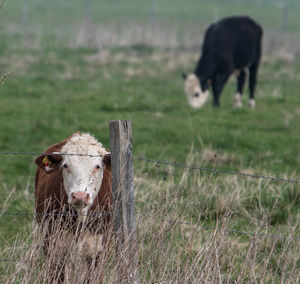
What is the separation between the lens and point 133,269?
3.30 metres

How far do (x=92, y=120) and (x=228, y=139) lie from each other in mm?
2703

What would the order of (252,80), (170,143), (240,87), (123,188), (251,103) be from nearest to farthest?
(123,188), (170,143), (251,103), (240,87), (252,80)

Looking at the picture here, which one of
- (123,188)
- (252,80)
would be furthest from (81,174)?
(252,80)

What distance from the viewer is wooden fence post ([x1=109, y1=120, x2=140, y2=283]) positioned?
337 cm

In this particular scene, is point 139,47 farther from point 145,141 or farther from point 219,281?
point 219,281

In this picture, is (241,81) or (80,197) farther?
(241,81)

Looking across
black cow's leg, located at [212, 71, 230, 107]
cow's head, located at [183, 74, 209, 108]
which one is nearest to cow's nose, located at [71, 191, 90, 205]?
cow's head, located at [183, 74, 209, 108]

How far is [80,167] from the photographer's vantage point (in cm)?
388

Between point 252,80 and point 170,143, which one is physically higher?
point 252,80

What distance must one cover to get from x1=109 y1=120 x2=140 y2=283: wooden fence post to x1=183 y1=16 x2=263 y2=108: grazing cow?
31.8 feet

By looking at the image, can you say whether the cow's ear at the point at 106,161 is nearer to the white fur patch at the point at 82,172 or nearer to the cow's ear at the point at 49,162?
the white fur patch at the point at 82,172

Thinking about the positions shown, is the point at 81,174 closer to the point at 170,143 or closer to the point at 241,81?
the point at 170,143

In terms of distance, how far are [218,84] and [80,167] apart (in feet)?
30.8

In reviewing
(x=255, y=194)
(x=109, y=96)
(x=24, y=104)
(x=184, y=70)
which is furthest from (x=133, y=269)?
(x=184, y=70)
